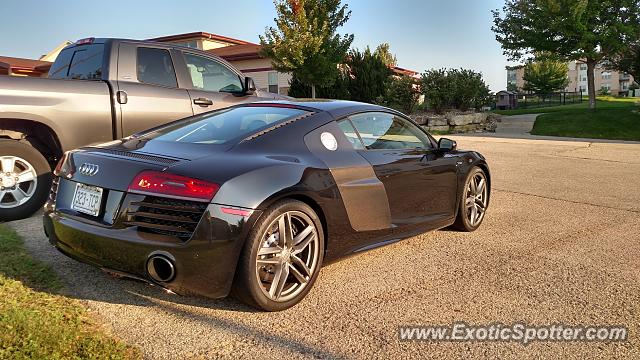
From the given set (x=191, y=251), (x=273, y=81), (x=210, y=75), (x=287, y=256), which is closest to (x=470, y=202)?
(x=287, y=256)

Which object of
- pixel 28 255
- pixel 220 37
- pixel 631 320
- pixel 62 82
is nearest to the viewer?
pixel 631 320

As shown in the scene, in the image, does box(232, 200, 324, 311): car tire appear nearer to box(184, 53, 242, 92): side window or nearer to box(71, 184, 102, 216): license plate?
box(71, 184, 102, 216): license plate

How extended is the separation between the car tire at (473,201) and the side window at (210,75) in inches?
133

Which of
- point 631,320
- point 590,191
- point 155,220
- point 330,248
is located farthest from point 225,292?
point 590,191

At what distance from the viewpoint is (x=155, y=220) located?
2.91 m

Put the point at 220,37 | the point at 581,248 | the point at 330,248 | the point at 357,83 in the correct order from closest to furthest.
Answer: the point at 330,248 → the point at 581,248 → the point at 357,83 → the point at 220,37

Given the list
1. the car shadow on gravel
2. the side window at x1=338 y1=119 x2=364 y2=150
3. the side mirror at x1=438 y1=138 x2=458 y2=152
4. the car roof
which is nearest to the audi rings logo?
the car shadow on gravel

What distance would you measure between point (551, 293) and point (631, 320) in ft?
1.70

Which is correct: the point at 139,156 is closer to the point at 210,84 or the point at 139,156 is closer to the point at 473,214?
the point at 473,214

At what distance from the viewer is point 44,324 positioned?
9.04 ft

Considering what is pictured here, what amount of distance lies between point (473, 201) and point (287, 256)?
2.64 metres

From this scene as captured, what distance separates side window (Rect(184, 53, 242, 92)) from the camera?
660cm

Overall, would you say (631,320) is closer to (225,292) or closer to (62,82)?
(225,292)

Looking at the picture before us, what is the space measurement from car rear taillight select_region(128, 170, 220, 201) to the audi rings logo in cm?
41
